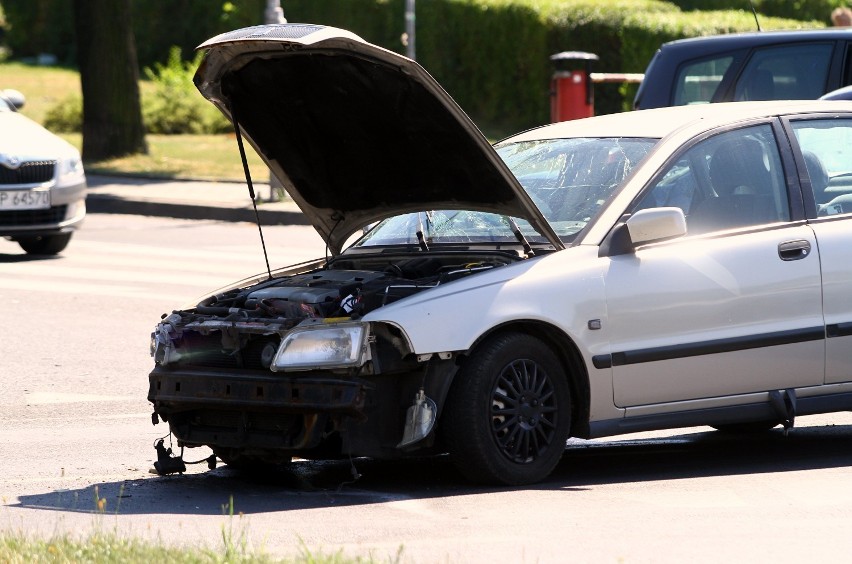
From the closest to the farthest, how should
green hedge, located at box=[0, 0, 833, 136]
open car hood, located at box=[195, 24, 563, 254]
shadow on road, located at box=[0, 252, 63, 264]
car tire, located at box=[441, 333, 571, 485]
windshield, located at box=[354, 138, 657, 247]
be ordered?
car tire, located at box=[441, 333, 571, 485], open car hood, located at box=[195, 24, 563, 254], windshield, located at box=[354, 138, 657, 247], shadow on road, located at box=[0, 252, 63, 264], green hedge, located at box=[0, 0, 833, 136]

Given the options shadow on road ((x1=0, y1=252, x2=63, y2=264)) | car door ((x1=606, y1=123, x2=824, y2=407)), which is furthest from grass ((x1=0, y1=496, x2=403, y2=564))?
shadow on road ((x1=0, y1=252, x2=63, y2=264))

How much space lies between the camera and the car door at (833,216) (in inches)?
271

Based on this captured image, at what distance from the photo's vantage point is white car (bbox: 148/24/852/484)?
6.08 m

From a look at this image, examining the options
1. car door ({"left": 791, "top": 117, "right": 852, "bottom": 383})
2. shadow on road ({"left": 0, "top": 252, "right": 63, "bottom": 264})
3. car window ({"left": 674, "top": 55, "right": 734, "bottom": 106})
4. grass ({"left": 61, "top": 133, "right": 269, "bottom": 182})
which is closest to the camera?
car door ({"left": 791, "top": 117, "right": 852, "bottom": 383})

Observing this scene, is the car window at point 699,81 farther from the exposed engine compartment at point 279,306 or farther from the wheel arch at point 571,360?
the wheel arch at point 571,360

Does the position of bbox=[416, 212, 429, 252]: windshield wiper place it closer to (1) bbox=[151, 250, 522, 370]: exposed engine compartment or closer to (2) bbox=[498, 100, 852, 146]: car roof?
(1) bbox=[151, 250, 522, 370]: exposed engine compartment

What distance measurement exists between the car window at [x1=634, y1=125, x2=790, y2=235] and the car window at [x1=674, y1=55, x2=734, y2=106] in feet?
18.5

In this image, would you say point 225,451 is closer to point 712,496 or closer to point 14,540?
point 14,540

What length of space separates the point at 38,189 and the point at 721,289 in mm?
9226

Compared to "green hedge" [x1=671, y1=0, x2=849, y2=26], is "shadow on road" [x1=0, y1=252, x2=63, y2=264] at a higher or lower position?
lower

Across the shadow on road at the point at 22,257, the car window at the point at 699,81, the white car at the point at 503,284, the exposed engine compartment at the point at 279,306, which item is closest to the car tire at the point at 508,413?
the white car at the point at 503,284

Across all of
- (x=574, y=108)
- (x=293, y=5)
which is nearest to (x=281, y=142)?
(x=574, y=108)

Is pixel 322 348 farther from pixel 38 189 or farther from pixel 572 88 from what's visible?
pixel 572 88

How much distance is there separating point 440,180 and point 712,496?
175 cm
